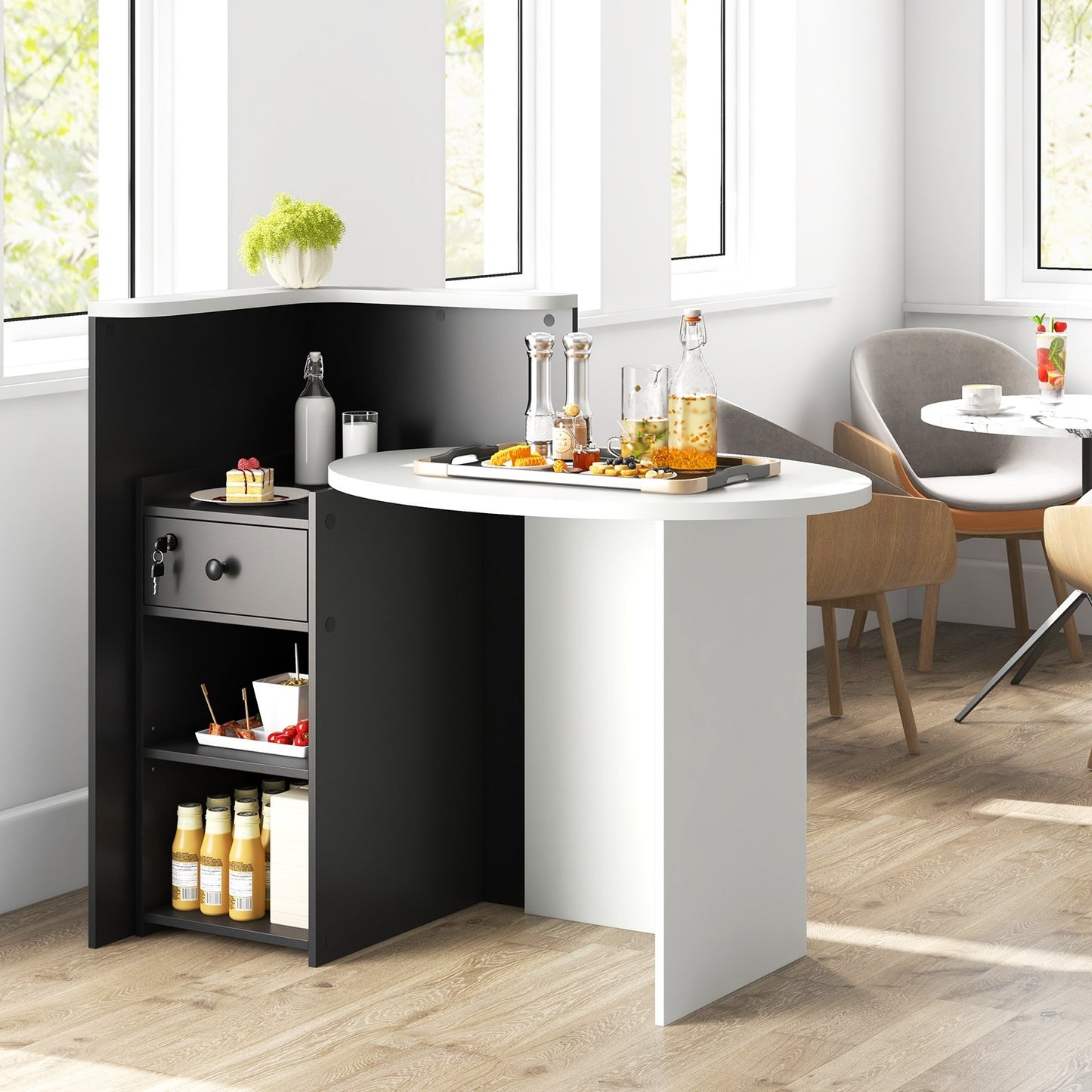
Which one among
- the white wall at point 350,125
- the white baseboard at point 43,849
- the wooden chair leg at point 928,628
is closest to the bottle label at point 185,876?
the white baseboard at point 43,849

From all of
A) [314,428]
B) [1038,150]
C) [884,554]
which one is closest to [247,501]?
[314,428]

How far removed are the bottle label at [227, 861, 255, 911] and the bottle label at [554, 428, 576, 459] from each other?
3.10 feet

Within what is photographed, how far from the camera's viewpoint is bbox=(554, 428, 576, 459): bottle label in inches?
125

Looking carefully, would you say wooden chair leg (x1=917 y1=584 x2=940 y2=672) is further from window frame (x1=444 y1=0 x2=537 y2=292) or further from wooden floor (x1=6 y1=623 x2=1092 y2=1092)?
window frame (x1=444 y1=0 x2=537 y2=292)

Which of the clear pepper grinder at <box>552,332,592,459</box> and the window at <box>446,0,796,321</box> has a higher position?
the window at <box>446,0,796,321</box>

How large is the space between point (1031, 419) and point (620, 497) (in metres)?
2.35

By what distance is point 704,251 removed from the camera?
5949mm

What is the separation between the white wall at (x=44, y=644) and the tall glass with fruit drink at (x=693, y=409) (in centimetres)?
131

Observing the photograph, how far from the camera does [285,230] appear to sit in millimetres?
3580

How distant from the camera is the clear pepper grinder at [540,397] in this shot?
3.26m

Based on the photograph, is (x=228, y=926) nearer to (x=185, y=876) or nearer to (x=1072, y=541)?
(x=185, y=876)

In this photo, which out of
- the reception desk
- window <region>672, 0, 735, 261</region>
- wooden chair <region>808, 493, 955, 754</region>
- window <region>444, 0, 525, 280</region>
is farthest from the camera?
window <region>672, 0, 735, 261</region>

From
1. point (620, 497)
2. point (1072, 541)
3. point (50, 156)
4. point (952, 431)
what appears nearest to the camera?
point (620, 497)

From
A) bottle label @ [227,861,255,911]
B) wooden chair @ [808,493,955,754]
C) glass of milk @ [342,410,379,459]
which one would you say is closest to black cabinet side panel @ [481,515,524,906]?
glass of milk @ [342,410,379,459]
